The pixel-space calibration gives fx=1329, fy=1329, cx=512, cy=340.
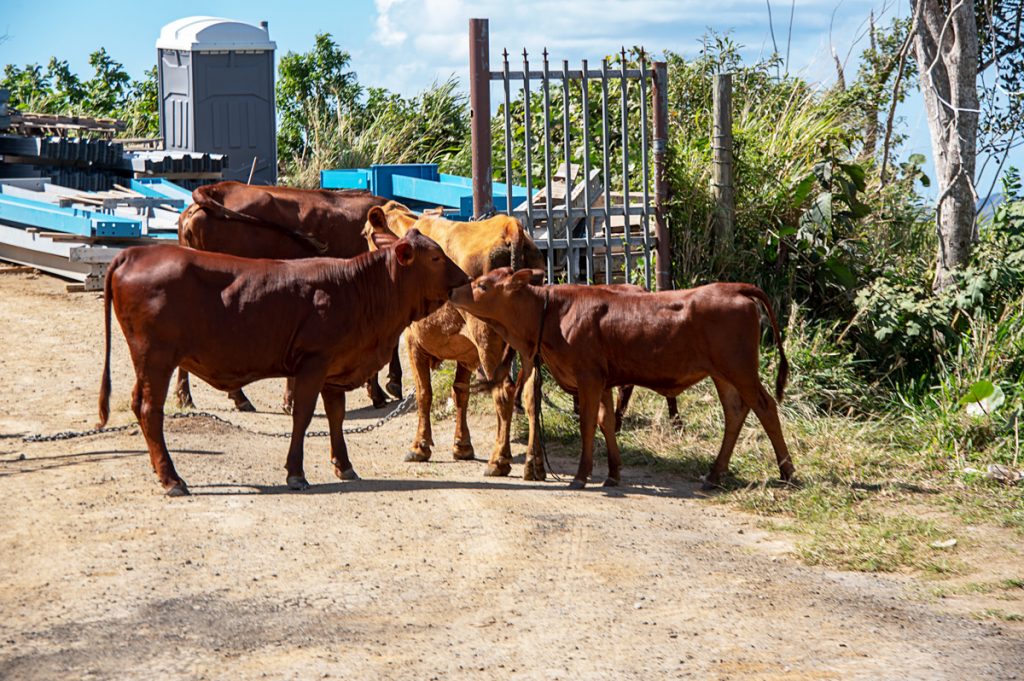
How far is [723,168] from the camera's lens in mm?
12547

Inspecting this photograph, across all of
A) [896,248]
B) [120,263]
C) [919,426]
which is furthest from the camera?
[896,248]

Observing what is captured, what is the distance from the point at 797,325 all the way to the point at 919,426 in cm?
197

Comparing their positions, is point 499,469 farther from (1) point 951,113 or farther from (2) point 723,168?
(1) point 951,113

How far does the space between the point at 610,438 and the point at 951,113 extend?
5.48m

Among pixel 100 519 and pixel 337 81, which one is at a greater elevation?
pixel 337 81

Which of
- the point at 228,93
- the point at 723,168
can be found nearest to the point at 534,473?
the point at 723,168

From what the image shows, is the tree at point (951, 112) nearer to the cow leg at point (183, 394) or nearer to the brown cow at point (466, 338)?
the brown cow at point (466, 338)

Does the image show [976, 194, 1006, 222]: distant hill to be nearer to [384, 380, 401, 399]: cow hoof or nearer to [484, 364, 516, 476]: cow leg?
[484, 364, 516, 476]: cow leg

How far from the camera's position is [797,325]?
1212 centimetres

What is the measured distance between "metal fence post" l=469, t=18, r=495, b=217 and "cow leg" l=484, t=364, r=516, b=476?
2.86 metres

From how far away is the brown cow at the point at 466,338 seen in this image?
30.2 feet

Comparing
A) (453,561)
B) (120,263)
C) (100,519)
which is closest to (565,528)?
(453,561)

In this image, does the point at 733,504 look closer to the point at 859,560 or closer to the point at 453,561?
the point at 859,560

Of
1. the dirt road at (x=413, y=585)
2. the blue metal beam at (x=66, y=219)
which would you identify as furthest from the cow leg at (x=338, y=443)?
the blue metal beam at (x=66, y=219)
